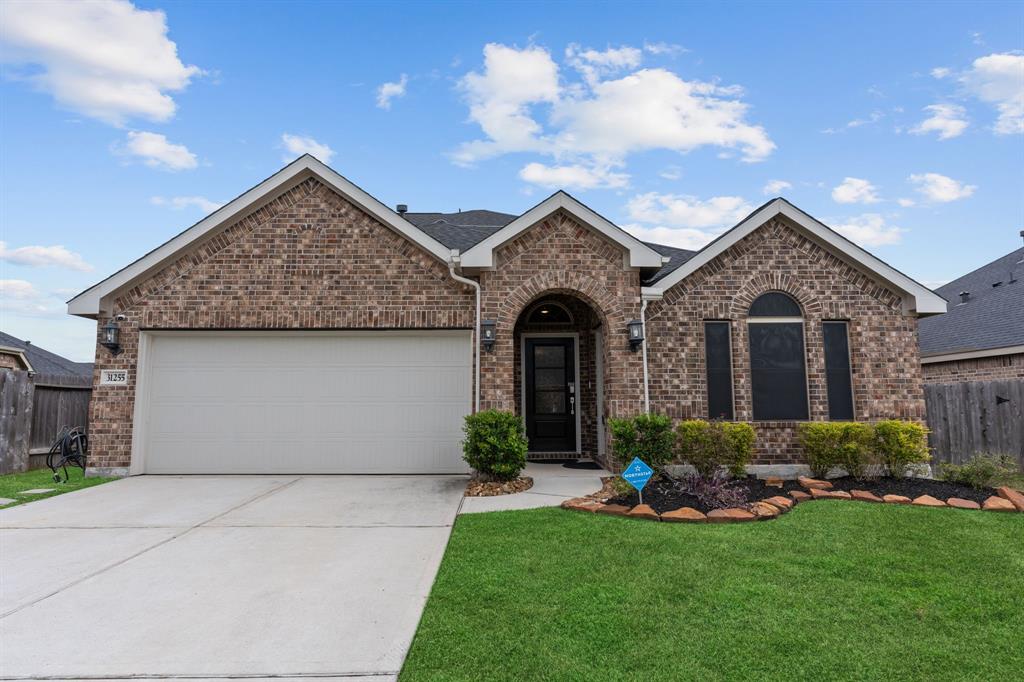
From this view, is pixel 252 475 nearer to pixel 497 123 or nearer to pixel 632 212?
pixel 497 123

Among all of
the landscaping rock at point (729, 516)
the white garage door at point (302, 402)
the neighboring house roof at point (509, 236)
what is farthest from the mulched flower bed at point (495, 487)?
the neighboring house roof at point (509, 236)

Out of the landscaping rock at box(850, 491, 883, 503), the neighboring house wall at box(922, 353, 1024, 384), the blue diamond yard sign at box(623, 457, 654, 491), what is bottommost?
the landscaping rock at box(850, 491, 883, 503)

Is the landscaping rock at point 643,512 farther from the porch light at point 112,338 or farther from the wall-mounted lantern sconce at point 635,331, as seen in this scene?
the porch light at point 112,338

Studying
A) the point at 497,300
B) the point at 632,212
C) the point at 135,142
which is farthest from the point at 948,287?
the point at 135,142

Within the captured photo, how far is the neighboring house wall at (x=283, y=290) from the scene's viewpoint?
8.45 meters

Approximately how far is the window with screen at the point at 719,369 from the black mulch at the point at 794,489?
1.24 m

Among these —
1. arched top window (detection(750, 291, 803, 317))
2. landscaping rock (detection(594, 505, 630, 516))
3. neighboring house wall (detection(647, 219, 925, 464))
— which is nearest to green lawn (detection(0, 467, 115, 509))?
landscaping rock (detection(594, 505, 630, 516))

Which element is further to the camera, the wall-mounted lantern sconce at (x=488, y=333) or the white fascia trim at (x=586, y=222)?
the white fascia trim at (x=586, y=222)

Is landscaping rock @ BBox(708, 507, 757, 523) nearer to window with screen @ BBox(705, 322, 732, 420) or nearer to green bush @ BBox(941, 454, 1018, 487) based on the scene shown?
window with screen @ BBox(705, 322, 732, 420)

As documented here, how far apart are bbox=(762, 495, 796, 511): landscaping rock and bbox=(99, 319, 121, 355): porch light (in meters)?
10.2

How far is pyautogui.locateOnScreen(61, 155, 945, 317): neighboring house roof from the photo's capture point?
8.15 m

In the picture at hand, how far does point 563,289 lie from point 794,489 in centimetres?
439

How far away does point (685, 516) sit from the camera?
17.9ft

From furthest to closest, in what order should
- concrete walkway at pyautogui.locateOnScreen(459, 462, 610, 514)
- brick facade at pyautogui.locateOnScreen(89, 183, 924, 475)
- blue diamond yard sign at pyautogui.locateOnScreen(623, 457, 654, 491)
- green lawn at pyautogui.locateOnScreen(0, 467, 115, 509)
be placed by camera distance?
brick facade at pyautogui.locateOnScreen(89, 183, 924, 475) → green lawn at pyautogui.locateOnScreen(0, 467, 115, 509) → concrete walkway at pyautogui.locateOnScreen(459, 462, 610, 514) → blue diamond yard sign at pyautogui.locateOnScreen(623, 457, 654, 491)
